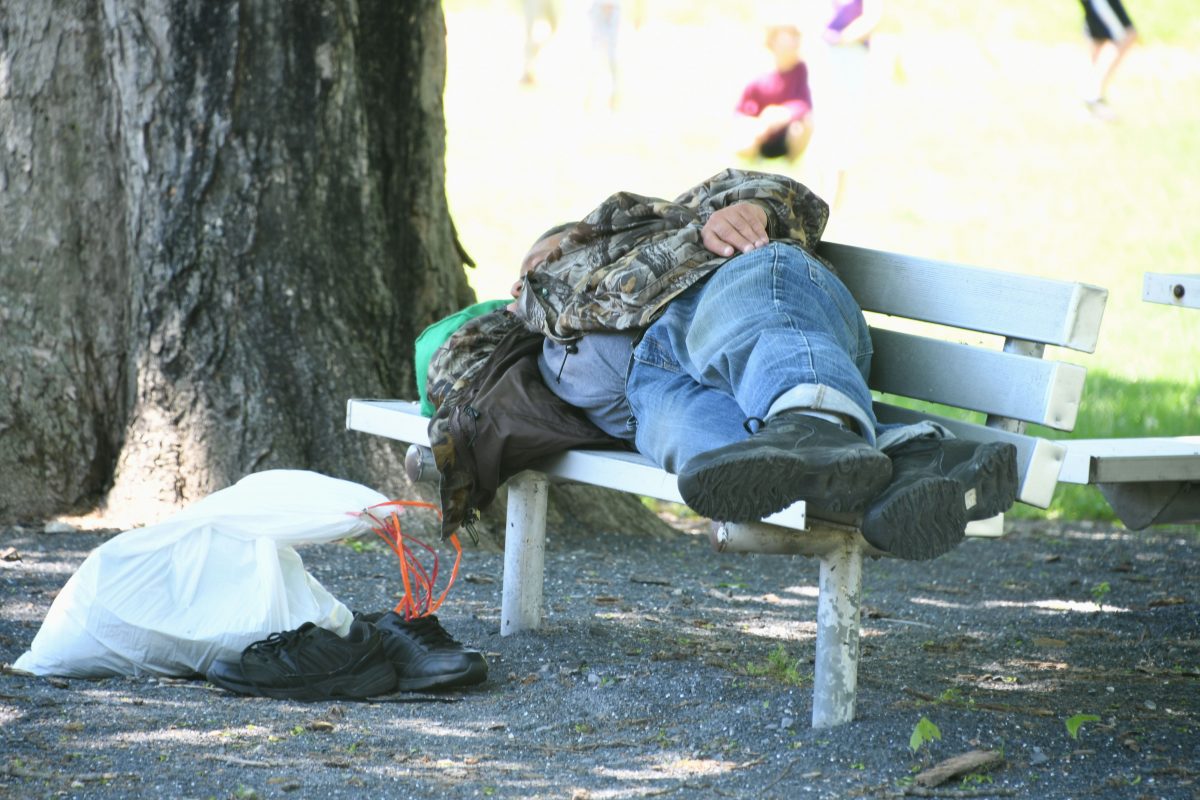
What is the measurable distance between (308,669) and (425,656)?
10.9 inches

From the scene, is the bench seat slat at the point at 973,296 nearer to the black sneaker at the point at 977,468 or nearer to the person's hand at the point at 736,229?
the person's hand at the point at 736,229

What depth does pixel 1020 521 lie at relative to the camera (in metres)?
6.20

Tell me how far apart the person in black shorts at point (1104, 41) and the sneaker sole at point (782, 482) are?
53.3 feet

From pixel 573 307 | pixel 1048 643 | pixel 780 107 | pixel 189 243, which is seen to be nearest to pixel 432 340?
pixel 573 307

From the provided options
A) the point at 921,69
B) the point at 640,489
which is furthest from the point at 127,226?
the point at 921,69

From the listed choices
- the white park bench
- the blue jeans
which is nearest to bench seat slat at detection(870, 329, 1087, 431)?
the white park bench

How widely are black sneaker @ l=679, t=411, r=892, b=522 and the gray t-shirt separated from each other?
2.72 ft

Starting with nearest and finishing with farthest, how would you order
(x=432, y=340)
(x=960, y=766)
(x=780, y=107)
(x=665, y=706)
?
1. (x=960, y=766)
2. (x=665, y=706)
3. (x=432, y=340)
4. (x=780, y=107)

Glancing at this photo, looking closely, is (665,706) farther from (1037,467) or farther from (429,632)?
(1037,467)

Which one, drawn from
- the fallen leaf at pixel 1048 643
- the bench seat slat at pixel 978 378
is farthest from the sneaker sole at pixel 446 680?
the fallen leaf at pixel 1048 643

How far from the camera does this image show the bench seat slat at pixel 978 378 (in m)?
2.96

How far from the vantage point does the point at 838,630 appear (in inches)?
119

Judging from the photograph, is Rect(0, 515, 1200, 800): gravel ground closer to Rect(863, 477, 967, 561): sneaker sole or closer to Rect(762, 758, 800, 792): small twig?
Rect(762, 758, 800, 792): small twig

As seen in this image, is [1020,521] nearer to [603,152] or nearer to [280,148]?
[280,148]
